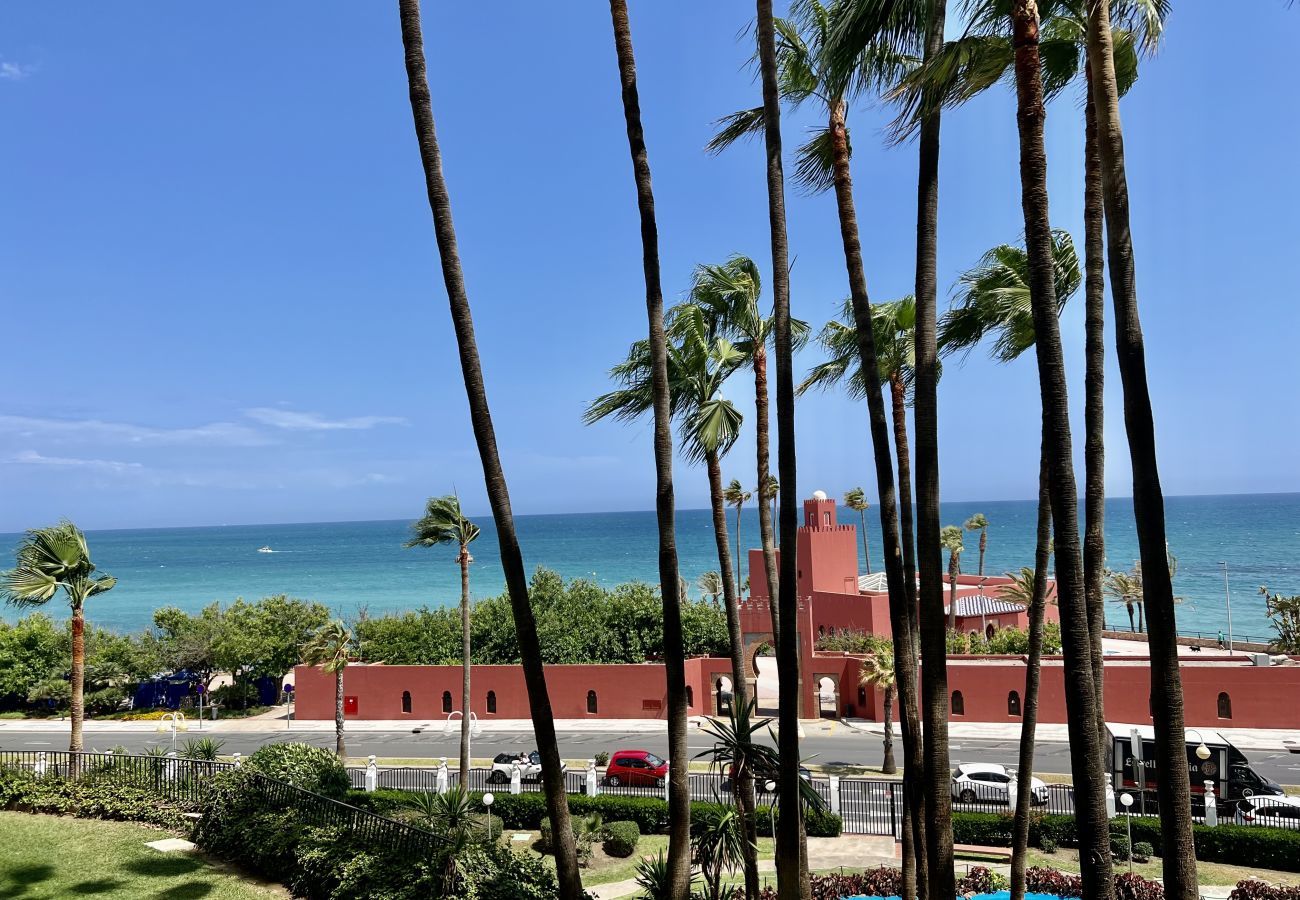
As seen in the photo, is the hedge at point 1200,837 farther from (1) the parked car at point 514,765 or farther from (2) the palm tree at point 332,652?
(2) the palm tree at point 332,652

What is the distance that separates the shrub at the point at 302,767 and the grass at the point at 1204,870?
13.5 metres

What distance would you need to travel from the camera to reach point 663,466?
8805 mm

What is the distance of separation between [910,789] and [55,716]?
44231 mm

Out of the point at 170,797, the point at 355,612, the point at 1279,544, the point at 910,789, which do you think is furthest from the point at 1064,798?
the point at 1279,544

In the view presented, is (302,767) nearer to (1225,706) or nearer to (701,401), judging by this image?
(701,401)

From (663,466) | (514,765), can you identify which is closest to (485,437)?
(663,466)

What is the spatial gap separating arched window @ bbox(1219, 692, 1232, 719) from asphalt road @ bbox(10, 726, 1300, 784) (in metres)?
2.86

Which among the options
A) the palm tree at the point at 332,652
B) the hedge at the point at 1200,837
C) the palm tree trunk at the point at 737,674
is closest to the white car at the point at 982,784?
the hedge at the point at 1200,837

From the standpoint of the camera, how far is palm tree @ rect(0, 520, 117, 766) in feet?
63.3

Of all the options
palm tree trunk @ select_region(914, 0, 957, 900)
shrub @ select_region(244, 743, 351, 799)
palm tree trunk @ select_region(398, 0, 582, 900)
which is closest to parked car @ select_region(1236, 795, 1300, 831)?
palm tree trunk @ select_region(914, 0, 957, 900)

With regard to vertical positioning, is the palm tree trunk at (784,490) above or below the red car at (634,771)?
above

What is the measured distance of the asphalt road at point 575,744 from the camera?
1078 inches

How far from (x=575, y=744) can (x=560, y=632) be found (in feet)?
24.3

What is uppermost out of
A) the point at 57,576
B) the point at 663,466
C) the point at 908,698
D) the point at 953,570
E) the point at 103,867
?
the point at 663,466
